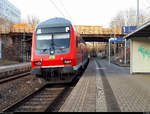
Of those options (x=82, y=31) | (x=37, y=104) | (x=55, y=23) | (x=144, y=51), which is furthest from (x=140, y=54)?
(x=82, y=31)

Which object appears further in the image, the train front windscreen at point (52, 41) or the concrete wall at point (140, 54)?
the concrete wall at point (140, 54)

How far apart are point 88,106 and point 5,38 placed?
37160mm

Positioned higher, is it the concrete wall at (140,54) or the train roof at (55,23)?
the train roof at (55,23)

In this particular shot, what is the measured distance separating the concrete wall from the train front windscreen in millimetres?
5081

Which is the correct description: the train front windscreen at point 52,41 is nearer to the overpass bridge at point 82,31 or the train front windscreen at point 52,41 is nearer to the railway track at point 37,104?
the railway track at point 37,104

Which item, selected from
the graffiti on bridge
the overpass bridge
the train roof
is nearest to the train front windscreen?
the train roof

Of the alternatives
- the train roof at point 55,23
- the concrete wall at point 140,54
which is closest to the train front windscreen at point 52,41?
the train roof at point 55,23

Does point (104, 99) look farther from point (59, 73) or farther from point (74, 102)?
point (59, 73)

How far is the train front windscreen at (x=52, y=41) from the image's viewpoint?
28.9 feet

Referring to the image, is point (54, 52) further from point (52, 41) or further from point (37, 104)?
point (37, 104)

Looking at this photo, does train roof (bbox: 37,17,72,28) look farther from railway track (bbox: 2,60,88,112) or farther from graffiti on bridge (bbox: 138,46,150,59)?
graffiti on bridge (bbox: 138,46,150,59)

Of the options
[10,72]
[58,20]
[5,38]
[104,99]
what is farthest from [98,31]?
[104,99]

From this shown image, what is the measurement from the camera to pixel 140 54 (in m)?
11.5

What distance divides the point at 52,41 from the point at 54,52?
2.19 ft
